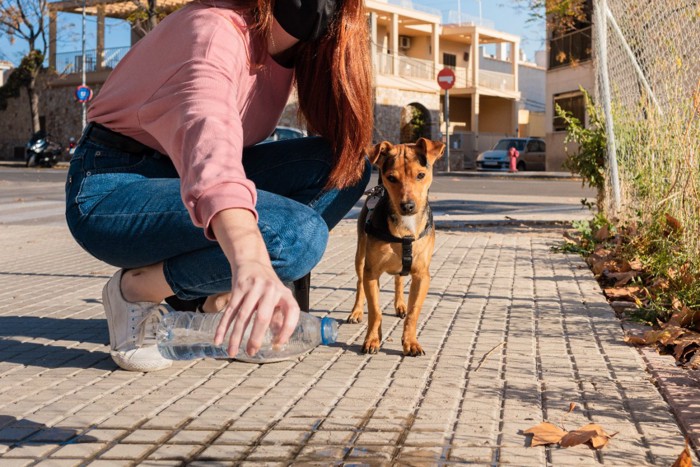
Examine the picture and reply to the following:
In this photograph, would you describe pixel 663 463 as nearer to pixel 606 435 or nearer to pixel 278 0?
pixel 606 435

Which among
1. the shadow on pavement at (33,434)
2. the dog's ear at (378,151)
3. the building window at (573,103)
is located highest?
the building window at (573,103)

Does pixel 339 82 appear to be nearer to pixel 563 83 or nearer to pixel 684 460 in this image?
pixel 684 460

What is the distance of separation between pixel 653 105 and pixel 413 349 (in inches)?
141

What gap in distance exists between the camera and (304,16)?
9.45 ft

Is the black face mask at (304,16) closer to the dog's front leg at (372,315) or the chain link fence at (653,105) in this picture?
the dog's front leg at (372,315)

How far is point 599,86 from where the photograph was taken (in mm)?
9258

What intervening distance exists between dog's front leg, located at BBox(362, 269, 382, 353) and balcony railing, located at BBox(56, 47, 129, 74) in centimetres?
4340

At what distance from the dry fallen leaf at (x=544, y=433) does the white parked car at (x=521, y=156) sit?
37.0 metres

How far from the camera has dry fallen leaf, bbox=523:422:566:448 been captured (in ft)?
9.63

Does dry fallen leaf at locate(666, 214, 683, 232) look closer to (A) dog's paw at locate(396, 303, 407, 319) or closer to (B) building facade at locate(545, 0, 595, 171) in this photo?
(A) dog's paw at locate(396, 303, 407, 319)

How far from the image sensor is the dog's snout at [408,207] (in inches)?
177

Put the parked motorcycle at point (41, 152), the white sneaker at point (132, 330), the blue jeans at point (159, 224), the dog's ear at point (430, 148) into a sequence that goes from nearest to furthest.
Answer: the blue jeans at point (159, 224) → the white sneaker at point (132, 330) → the dog's ear at point (430, 148) → the parked motorcycle at point (41, 152)

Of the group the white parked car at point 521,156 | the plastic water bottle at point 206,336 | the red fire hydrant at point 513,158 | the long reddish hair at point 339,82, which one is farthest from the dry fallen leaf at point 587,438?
the white parked car at point 521,156

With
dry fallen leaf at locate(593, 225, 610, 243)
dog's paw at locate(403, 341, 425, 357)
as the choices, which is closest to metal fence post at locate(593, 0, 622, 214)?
dry fallen leaf at locate(593, 225, 610, 243)
